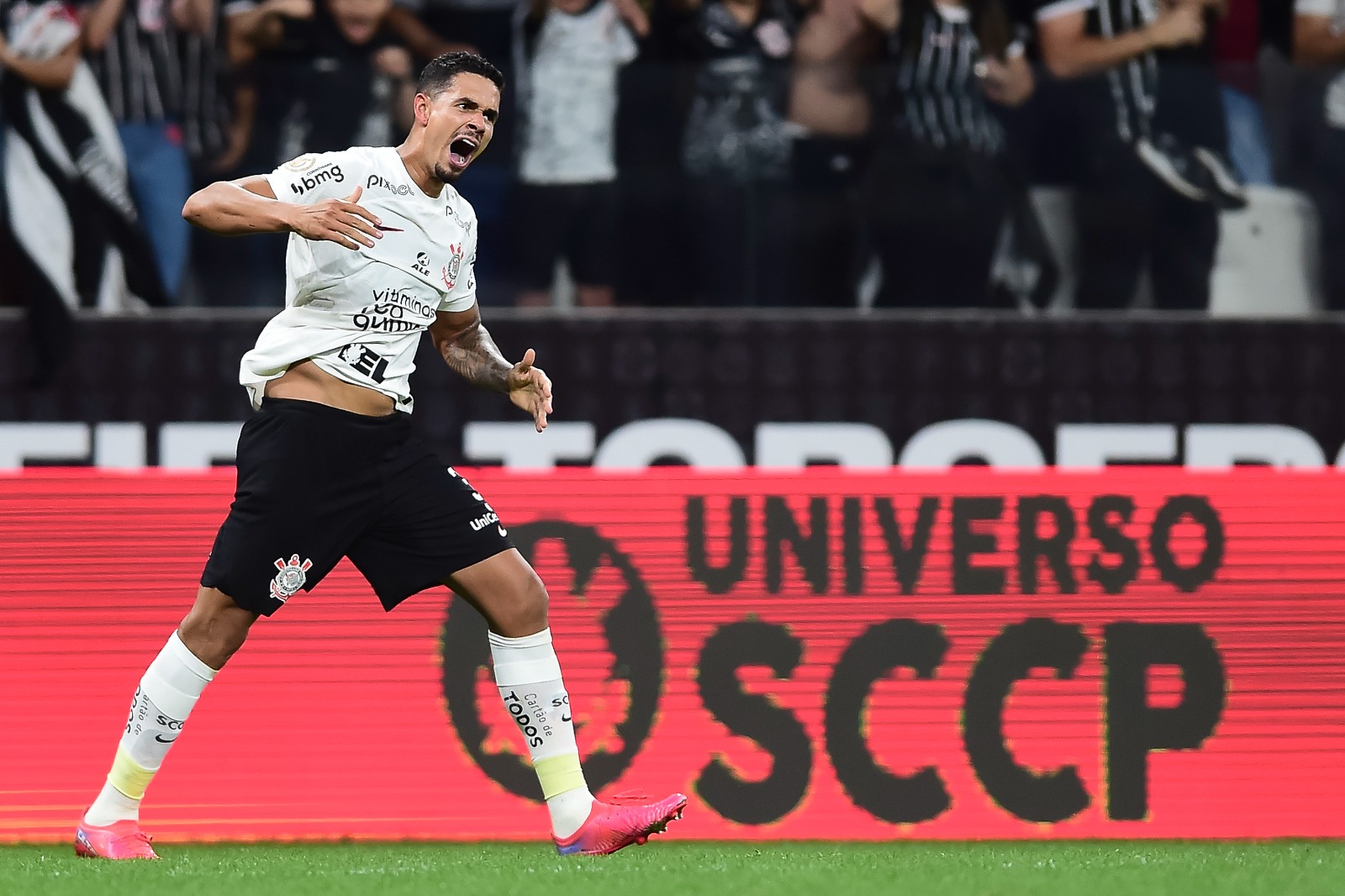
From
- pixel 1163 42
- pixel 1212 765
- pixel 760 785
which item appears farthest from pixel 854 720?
pixel 1163 42

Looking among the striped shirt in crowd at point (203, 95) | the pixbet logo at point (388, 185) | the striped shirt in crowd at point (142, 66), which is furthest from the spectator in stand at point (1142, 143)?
the pixbet logo at point (388, 185)

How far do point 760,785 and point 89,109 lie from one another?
435 cm

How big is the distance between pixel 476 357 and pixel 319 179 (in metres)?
0.62

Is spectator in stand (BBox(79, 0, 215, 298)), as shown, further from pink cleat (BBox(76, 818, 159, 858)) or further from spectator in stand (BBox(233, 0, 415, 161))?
pink cleat (BBox(76, 818, 159, 858))

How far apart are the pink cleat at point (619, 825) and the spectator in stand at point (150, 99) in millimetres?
4150

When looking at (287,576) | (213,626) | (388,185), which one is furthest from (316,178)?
(213,626)

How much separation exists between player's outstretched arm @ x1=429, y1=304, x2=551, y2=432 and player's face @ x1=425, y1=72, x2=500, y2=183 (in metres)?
0.40

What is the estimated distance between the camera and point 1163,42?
7688mm

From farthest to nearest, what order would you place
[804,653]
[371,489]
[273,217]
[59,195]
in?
[59,195] → [804,653] → [371,489] → [273,217]

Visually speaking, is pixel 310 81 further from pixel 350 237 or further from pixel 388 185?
pixel 350 237

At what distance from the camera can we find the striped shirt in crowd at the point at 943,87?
25.1 ft

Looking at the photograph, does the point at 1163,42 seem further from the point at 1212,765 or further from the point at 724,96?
the point at 1212,765

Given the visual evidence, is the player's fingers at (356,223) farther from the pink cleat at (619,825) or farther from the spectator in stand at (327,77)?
the spectator in stand at (327,77)

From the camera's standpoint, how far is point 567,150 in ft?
24.9
